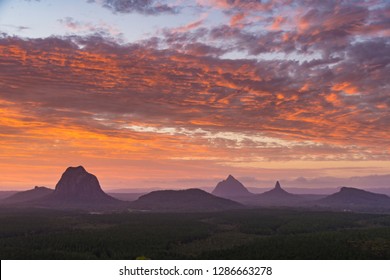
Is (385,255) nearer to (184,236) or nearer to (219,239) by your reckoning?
(219,239)

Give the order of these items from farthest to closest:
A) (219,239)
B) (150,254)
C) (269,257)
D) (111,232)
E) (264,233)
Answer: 1. (264,233)
2. (111,232)
3. (219,239)
4. (150,254)
5. (269,257)

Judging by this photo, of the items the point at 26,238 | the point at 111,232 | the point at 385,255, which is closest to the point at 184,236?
the point at 111,232

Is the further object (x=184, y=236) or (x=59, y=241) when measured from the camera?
(x=184, y=236)

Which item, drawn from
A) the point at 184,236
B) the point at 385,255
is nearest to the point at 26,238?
the point at 184,236

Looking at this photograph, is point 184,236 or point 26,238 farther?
point 184,236

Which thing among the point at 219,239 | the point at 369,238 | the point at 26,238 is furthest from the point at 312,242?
the point at 26,238

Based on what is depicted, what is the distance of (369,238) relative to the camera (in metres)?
141

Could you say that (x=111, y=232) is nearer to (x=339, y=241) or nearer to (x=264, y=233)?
(x=264, y=233)

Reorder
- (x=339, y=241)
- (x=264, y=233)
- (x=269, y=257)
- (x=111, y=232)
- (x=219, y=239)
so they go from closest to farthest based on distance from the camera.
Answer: (x=269, y=257)
(x=339, y=241)
(x=219, y=239)
(x=111, y=232)
(x=264, y=233)

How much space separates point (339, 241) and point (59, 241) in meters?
95.9

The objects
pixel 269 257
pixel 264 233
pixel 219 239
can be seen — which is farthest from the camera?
pixel 264 233
